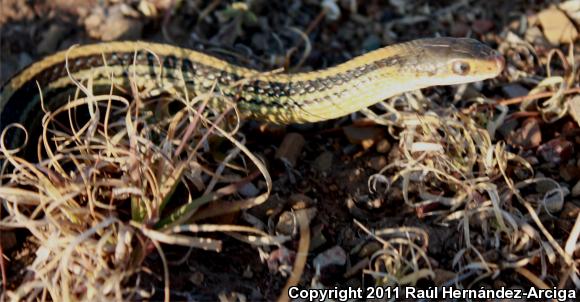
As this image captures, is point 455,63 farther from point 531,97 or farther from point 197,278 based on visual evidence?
point 197,278

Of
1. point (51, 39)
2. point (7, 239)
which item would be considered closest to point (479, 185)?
point (7, 239)

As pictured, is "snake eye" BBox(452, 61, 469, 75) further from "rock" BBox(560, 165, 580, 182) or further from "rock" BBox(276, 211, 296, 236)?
"rock" BBox(276, 211, 296, 236)

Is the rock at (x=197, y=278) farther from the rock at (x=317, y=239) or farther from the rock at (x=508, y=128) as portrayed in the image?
the rock at (x=508, y=128)

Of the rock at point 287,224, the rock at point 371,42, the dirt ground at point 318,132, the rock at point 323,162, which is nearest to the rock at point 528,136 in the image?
the dirt ground at point 318,132

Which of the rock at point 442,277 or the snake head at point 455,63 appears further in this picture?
the snake head at point 455,63

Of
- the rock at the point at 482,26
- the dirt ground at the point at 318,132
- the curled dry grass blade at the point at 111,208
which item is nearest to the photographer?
the curled dry grass blade at the point at 111,208

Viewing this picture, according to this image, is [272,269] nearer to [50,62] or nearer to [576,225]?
[576,225]
